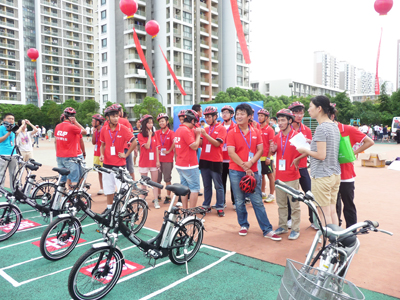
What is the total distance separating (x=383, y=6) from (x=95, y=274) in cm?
948

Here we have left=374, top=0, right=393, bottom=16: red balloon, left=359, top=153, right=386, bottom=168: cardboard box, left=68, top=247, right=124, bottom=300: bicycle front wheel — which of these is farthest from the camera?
left=359, top=153, right=386, bottom=168: cardboard box

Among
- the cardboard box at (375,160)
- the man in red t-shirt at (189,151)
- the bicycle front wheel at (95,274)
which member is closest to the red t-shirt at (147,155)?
the man in red t-shirt at (189,151)

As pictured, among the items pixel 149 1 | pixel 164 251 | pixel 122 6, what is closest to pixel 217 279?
pixel 164 251

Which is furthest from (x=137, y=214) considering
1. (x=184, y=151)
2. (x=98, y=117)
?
(x=98, y=117)

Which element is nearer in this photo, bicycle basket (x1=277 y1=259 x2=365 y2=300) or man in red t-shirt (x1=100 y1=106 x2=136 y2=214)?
bicycle basket (x1=277 y1=259 x2=365 y2=300)

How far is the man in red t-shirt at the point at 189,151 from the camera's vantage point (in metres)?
5.57

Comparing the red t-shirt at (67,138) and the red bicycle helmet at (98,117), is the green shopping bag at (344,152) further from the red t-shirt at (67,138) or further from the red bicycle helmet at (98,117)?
the red bicycle helmet at (98,117)

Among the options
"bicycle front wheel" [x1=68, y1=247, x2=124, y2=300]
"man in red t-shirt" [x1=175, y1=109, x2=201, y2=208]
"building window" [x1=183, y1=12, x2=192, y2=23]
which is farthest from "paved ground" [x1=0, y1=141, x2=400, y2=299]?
"building window" [x1=183, y1=12, x2=192, y2=23]

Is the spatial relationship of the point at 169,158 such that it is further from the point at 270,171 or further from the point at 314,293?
the point at 314,293

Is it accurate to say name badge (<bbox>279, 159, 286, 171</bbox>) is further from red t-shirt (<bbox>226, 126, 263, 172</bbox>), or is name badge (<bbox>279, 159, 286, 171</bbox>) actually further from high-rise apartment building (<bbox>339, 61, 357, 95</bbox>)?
high-rise apartment building (<bbox>339, 61, 357, 95</bbox>)

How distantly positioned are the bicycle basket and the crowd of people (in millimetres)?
1599

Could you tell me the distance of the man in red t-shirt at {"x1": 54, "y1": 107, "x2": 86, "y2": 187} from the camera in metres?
6.29

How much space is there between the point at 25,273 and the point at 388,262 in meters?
4.40

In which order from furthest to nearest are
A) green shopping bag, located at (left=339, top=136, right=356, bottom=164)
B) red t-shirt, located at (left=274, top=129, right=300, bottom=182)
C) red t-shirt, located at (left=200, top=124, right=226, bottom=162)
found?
red t-shirt, located at (left=200, top=124, right=226, bottom=162)
red t-shirt, located at (left=274, top=129, right=300, bottom=182)
green shopping bag, located at (left=339, top=136, right=356, bottom=164)
